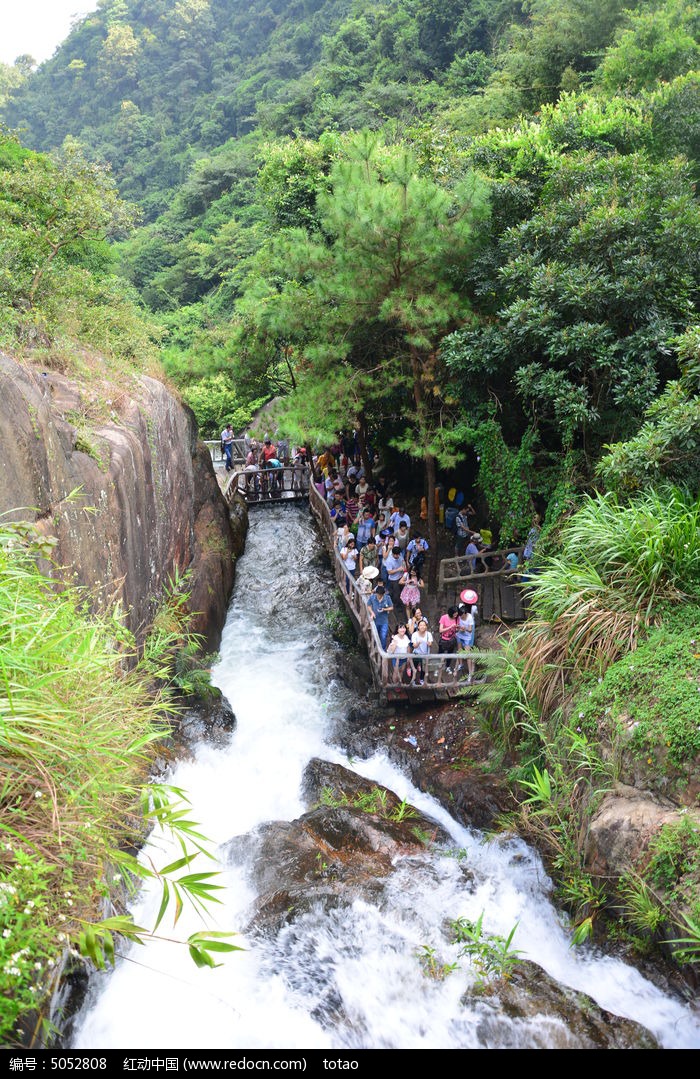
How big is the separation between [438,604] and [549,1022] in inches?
285

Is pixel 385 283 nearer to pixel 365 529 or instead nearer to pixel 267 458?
pixel 365 529

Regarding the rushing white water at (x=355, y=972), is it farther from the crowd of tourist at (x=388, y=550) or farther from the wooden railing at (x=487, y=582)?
the wooden railing at (x=487, y=582)

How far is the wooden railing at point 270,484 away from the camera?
17688mm

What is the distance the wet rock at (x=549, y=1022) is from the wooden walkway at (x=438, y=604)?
385 centimetres

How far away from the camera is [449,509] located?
13.7 m

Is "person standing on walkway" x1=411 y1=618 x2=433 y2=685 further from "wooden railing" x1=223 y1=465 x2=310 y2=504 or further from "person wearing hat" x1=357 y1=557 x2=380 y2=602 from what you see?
"wooden railing" x1=223 y1=465 x2=310 y2=504

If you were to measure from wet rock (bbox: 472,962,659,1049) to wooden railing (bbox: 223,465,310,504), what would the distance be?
13.9 meters

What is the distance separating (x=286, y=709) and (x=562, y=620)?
445 centimetres

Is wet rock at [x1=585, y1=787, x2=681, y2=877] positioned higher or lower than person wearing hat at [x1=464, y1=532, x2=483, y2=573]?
higher

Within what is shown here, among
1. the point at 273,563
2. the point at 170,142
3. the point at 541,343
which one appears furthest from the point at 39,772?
the point at 170,142

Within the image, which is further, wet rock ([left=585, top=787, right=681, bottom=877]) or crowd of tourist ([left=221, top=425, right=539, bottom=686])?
crowd of tourist ([left=221, top=425, right=539, bottom=686])

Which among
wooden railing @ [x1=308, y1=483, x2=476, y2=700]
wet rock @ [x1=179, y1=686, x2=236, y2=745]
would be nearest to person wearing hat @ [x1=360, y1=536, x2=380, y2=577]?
wooden railing @ [x1=308, y1=483, x2=476, y2=700]

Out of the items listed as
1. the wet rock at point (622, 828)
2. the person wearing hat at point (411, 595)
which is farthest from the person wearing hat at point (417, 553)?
the wet rock at point (622, 828)

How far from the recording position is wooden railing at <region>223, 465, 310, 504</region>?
17.7 meters
